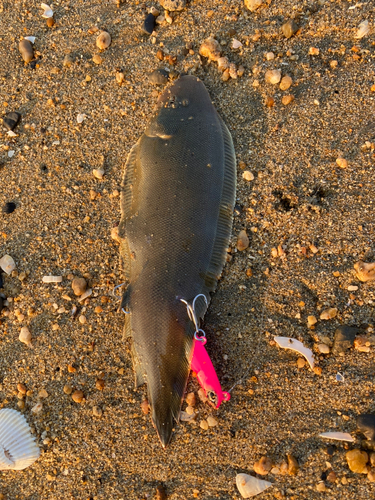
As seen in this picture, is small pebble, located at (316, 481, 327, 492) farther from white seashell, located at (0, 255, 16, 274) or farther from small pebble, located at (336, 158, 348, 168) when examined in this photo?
white seashell, located at (0, 255, 16, 274)

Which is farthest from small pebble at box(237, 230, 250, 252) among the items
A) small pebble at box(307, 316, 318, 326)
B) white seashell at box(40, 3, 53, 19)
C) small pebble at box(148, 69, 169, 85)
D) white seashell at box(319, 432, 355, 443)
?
white seashell at box(40, 3, 53, 19)

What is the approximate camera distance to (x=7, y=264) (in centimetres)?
319

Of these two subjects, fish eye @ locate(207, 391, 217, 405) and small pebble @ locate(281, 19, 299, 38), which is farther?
small pebble @ locate(281, 19, 299, 38)

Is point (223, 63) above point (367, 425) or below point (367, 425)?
above

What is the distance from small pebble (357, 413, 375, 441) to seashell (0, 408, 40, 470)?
2.44m

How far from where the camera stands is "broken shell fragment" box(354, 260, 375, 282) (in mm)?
2758

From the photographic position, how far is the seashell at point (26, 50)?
358 cm

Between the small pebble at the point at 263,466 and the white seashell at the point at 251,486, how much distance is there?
0.06 meters

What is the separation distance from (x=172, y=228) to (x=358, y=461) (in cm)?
210

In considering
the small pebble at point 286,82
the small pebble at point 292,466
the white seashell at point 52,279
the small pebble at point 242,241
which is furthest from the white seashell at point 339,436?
the small pebble at point 286,82

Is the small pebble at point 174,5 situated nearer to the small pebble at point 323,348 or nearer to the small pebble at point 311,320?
the small pebble at point 311,320

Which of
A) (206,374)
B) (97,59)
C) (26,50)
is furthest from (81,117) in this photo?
(206,374)

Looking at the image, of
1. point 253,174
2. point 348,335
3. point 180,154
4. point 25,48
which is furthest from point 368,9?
point 25,48

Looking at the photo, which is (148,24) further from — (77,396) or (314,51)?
(77,396)
